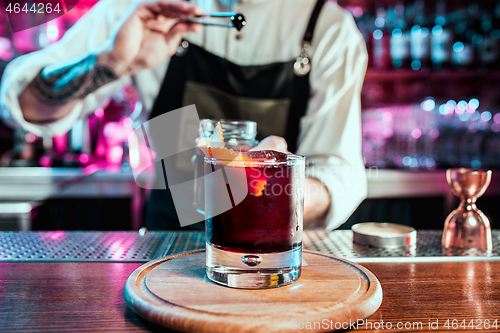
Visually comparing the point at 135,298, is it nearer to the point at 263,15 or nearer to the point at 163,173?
the point at 163,173

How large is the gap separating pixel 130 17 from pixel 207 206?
0.81 meters

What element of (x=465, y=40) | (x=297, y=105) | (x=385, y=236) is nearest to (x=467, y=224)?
(x=385, y=236)

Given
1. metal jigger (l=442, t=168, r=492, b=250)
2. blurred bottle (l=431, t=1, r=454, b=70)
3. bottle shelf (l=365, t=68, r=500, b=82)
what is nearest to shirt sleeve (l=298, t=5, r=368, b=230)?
metal jigger (l=442, t=168, r=492, b=250)

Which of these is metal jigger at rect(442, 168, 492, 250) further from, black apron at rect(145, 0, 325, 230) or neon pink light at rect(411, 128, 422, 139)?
neon pink light at rect(411, 128, 422, 139)

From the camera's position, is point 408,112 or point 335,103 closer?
point 335,103

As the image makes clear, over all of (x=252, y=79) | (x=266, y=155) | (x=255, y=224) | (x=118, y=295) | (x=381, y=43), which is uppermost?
(x=381, y=43)

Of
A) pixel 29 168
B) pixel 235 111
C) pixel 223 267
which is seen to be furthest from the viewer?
pixel 29 168

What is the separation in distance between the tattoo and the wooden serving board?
3.04 ft

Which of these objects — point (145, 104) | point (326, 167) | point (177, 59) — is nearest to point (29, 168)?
point (145, 104)

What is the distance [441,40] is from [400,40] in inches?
12.9

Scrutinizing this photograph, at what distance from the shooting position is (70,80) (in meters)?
1.50

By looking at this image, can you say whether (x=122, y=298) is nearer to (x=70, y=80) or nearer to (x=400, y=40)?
(x=70, y=80)

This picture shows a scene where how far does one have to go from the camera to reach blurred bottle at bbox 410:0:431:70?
10.9ft

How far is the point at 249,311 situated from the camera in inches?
22.4
